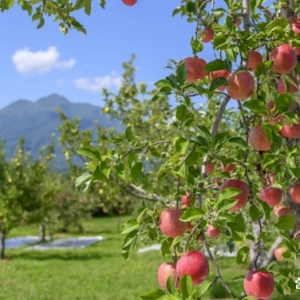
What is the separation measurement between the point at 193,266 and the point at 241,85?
1.91ft

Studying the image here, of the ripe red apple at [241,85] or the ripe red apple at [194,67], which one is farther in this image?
the ripe red apple at [194,67]

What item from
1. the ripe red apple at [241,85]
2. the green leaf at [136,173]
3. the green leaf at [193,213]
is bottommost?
the green leaf at [193,213]

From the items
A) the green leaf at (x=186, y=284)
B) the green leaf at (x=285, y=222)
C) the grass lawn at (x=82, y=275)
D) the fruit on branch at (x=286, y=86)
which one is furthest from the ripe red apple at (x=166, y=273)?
the grass lawn at (x=82, y=275)

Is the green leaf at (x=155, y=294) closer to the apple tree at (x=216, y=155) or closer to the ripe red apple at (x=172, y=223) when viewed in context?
the apple tree at (x=216, y=155)

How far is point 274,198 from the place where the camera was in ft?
6.26

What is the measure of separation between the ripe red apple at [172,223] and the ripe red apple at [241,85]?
42 cm

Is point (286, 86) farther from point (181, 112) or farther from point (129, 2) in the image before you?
point (129, 2)

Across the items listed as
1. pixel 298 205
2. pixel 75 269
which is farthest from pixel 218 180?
pixel 75 269

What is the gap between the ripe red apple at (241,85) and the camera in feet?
5.01

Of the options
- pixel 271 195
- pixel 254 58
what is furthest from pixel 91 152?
pixel 271 195

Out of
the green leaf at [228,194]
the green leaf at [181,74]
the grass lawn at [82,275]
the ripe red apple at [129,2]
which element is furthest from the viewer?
the grass lawn at [82,275]

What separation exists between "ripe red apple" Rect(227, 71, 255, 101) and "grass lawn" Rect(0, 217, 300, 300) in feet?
17.3

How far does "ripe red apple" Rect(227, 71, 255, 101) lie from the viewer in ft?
5.01

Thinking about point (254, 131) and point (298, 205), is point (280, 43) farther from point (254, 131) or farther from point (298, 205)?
point (298, 205)
